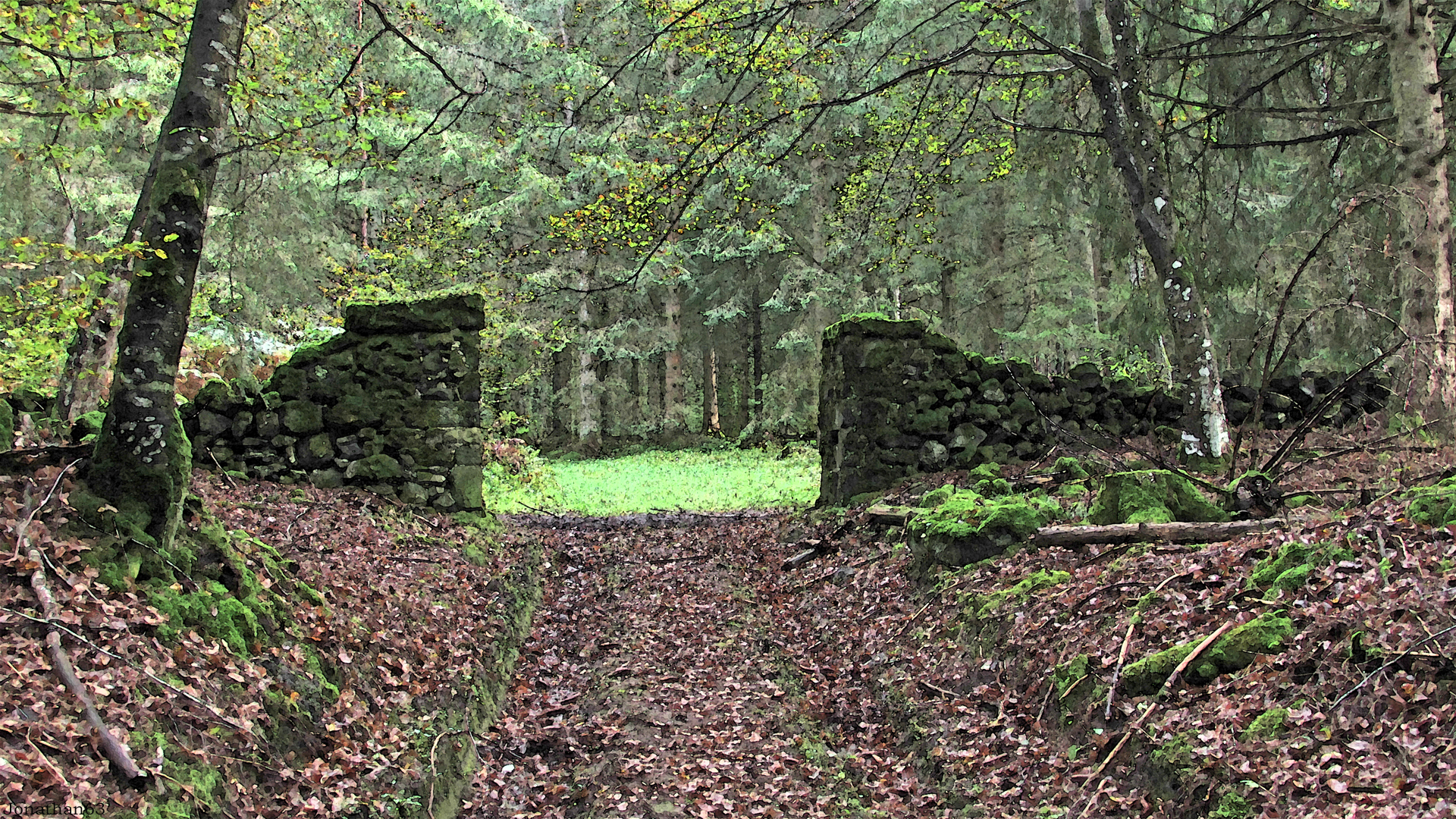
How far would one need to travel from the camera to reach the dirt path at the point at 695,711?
4.00 m

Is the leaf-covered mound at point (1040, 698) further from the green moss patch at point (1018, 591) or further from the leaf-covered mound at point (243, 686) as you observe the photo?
the leaf-covered mound at point (243, 686)

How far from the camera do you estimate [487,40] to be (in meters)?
20.0

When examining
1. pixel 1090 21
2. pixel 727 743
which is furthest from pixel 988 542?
pixel 1090 21

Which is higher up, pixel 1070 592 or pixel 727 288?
pixel 727 288

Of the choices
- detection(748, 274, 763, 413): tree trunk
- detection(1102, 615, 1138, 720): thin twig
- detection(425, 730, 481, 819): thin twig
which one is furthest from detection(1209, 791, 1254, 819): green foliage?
detection(748, 274, 763, 413): tree trunk

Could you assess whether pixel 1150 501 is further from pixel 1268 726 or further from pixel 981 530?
pixel 1268 726

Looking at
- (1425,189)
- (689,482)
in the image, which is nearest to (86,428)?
(1425,189)

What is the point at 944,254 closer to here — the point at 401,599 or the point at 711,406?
the point at 711,406

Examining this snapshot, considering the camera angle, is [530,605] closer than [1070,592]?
No

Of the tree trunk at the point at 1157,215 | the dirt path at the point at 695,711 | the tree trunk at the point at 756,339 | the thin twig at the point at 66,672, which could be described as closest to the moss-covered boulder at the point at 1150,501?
the dirt path at the point at 695,711

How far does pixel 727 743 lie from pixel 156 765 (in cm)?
273

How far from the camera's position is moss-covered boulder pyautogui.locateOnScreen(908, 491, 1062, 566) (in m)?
6.11

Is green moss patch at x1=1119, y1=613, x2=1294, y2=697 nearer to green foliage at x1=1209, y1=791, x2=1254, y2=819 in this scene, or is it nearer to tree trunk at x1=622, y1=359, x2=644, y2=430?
green foliage at x1=1209, y1=791, x2=1254, y2=819

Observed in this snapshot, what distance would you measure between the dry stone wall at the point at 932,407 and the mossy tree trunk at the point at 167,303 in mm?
7576
